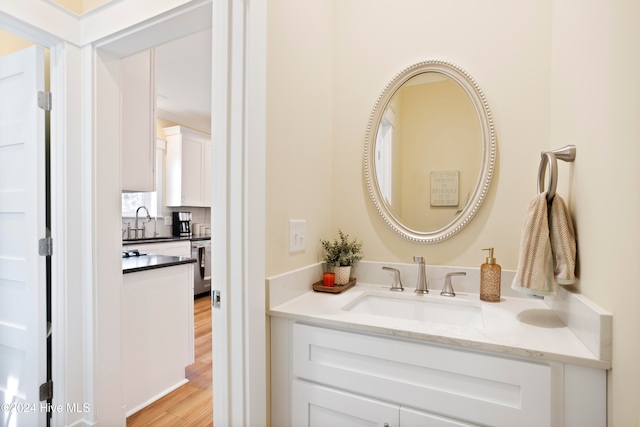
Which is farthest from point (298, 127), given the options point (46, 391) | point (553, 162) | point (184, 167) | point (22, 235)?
point (184, 167)

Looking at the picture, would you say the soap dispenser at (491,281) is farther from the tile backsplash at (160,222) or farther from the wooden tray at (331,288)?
the tile backsplash at (160,222)

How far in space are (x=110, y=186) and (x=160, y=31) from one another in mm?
781

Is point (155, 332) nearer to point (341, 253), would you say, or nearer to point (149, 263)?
point (149, 263)

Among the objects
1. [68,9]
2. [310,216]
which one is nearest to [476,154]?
[310,216]

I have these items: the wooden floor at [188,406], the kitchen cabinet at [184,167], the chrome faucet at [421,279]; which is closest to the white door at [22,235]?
the wooden floor at [188,406]

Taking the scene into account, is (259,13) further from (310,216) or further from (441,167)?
(441,167)

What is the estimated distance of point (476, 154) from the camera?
1.35m

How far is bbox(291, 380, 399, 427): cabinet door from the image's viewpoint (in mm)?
951

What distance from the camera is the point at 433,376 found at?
0.90m

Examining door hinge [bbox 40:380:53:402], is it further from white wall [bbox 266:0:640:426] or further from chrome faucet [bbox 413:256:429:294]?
chrome faucet [bbox 413:256:429:294]

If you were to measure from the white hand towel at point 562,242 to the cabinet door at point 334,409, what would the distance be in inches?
25.3

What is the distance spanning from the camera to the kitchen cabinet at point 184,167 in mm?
4465

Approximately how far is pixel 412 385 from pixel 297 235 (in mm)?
672

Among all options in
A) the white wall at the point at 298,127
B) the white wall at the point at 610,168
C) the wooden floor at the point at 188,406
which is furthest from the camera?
the wooden floor at the point at 188,406
